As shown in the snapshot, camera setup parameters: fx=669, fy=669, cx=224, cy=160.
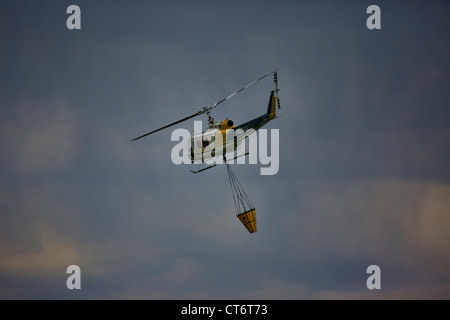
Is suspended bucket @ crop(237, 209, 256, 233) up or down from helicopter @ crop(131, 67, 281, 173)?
down

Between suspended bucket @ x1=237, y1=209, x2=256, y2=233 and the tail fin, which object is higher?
the tail fin

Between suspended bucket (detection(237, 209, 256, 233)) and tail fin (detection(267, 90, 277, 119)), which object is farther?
tail fin (detection(267, 90, 277, 119))

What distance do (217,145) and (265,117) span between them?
7.10 meters

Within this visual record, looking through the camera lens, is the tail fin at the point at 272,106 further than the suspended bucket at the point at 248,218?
Yes

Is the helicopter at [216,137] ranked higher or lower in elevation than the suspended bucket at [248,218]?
higher

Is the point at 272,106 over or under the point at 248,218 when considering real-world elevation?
over

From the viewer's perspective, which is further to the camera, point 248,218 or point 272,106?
point 272,106

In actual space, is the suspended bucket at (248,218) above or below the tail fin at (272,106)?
below
